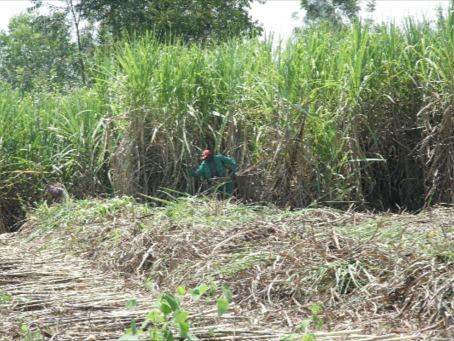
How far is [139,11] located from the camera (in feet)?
58.2

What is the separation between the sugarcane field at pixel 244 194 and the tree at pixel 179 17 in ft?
27.3

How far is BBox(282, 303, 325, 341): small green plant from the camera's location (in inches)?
93.4

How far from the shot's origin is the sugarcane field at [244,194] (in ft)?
9.94

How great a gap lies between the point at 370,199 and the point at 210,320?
4149 millimetres

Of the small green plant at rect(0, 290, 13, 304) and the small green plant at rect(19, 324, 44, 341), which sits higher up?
the small green plant at rect(19, 324, 44, 341)

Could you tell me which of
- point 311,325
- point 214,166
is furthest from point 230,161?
point 311,325

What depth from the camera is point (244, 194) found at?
276 inches

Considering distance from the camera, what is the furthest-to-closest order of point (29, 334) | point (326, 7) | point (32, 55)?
point (32, 55) → point (326, 7) → point (29, 334)

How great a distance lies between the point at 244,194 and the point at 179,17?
35.5 feet

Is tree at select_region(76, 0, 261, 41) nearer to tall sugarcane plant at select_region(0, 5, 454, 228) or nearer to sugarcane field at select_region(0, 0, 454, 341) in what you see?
sugarcane field at select_region(0, 0, 454, 341)

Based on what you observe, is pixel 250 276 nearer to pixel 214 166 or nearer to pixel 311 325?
pixel 311 325

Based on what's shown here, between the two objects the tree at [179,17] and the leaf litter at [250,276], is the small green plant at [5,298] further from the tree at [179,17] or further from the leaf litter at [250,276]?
the tree at [179,17]

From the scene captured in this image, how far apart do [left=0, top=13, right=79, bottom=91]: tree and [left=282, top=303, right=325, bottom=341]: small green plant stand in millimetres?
19183

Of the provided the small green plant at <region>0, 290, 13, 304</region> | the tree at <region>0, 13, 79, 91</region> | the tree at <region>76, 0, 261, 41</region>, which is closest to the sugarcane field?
the small green plant at <region>0, 290, 13, 304</region>
